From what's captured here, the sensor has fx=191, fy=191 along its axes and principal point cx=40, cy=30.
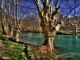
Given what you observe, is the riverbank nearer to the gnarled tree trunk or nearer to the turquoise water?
A: the gnarled tree trunk

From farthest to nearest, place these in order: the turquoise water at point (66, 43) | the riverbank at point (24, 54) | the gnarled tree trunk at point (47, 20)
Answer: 1. the turquoise water at point (66, 43)
2. the gnarled tree trunk at point (47, 20)
3. the riverbank at point (24, 54)

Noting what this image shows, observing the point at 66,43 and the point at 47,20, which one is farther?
the point at 66,43

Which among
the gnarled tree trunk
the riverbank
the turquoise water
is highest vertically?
the gnarled tree trunk

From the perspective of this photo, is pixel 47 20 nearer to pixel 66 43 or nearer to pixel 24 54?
pixel 24 54

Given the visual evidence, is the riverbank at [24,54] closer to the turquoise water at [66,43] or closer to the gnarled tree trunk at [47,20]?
the gnarled tree trunk at [47,20]

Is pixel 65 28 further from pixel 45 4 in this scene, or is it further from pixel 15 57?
pixel 15 57

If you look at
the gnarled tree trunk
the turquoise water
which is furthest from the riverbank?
the turquoise water

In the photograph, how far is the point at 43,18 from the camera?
663 inches

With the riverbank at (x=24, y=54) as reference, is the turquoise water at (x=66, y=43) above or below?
below

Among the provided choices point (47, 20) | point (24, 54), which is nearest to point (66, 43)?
point (47, 20)

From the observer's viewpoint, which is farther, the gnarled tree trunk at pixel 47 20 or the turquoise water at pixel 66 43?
the turquoise water at pixel 66 43

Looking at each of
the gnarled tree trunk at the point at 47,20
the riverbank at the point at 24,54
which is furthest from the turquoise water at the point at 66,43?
the riverbank at the point at 24,54

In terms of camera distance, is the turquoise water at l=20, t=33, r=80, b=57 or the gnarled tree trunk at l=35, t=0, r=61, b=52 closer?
the gnarled tree trunk at l=35, t=0, r=61, b=52

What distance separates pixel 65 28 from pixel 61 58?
71636 mm
